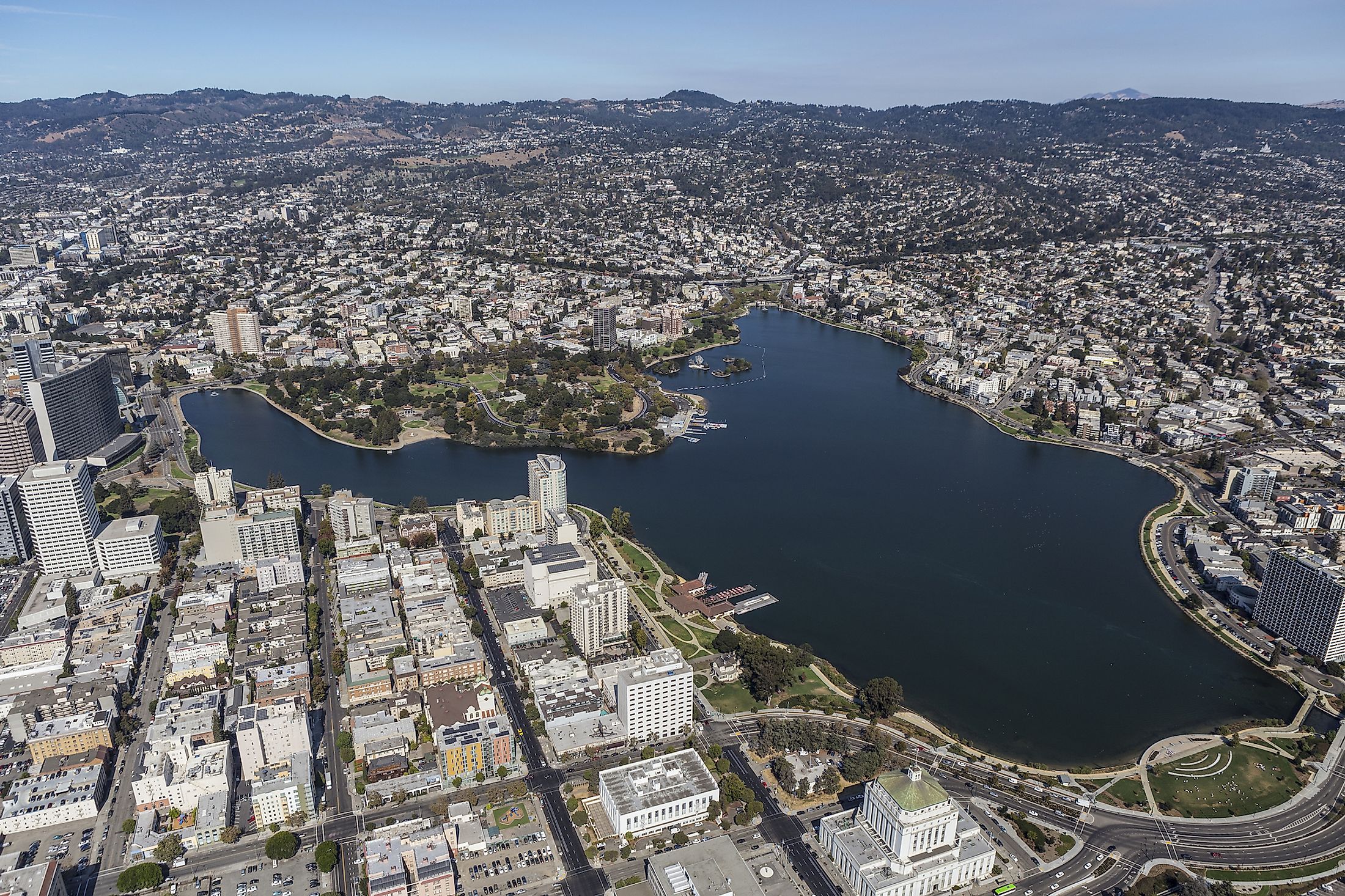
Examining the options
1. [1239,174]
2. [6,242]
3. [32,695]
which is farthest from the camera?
[1239,174]

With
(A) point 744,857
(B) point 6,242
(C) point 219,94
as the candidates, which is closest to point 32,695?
(A) point 744,857

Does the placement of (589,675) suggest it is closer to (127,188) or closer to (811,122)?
(127,188)

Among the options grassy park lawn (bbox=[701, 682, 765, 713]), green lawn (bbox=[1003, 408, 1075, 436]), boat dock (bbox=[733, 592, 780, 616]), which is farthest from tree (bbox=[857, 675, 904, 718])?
green lawn (bbox=[1003, 408, 1075, 436])

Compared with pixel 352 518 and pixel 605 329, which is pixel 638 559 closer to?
pixel 352 518

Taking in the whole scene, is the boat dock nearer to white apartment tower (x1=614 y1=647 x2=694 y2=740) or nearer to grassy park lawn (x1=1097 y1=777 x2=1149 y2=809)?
white apartment tower (x1=614 y1=647 x2=694 y2=740)

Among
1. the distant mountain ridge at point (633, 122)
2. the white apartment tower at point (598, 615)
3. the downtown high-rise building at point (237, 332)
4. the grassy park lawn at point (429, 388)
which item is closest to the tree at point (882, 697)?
the white apartment tower at point (598, 615)

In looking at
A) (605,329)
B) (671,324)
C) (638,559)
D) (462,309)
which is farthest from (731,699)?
(462,309)

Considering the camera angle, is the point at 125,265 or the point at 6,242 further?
the point at 6,242
